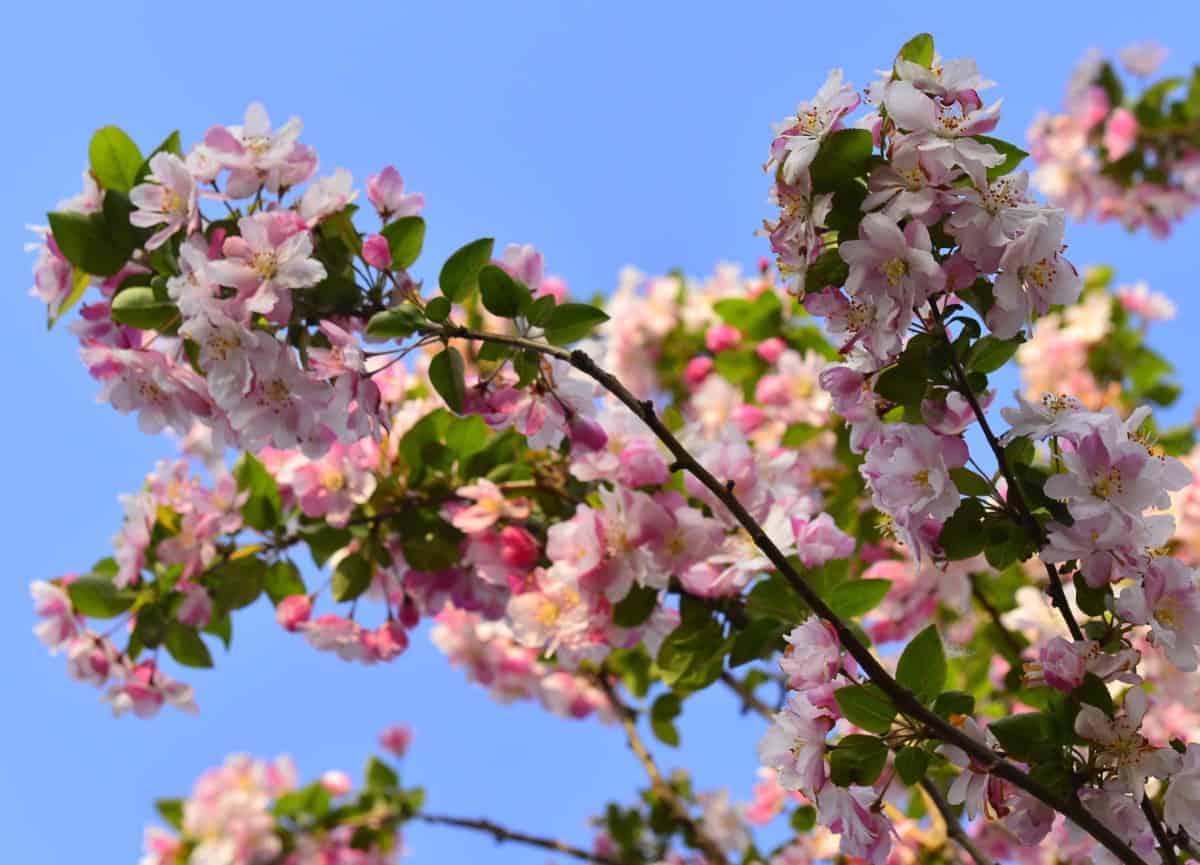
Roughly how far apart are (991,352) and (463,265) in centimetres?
72

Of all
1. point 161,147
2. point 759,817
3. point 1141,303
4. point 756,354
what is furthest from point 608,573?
point 1141,303

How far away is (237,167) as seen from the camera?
5.26ft

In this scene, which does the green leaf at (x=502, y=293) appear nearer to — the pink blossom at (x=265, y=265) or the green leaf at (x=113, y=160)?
the pink blossom at (x=265, y=265)

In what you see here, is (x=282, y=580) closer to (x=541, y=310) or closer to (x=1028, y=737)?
(x=541, y=310)

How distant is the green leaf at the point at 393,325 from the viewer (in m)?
1.47

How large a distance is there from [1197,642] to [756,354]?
214cm

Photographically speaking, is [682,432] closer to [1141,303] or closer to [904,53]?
[904,53]

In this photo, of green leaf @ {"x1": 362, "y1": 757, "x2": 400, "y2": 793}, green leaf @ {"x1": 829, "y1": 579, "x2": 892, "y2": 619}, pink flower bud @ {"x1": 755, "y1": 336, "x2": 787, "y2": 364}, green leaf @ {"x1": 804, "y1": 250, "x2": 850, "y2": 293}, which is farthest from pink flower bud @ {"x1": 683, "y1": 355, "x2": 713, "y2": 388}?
green leaf @ {"x1": 804, "y1": 250, "x2": 850, "y2": 293}

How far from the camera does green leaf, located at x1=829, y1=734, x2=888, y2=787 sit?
109 cm

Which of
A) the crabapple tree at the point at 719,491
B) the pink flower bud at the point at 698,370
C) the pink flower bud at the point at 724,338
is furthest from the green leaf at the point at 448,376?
the pink flower bud at the point at 698,370

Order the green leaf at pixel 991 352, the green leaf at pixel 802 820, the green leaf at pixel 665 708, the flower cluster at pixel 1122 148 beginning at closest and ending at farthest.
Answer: the green leaf at pixel 991 352 → the green leaf at pixel 665 708 → the green leaf at pixel 802 820 → the flower cluster at pixel 1122 148

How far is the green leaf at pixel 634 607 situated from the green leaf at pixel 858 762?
72 centimetres

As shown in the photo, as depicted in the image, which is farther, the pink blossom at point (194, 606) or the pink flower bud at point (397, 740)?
the pink flower bud at point (397, 740)

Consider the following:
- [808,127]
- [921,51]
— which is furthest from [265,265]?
[921,51]
